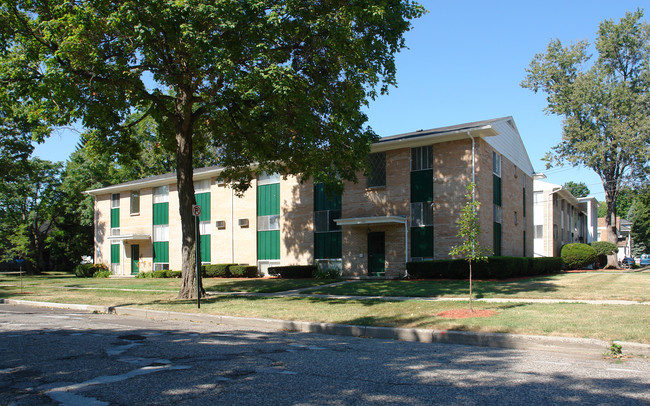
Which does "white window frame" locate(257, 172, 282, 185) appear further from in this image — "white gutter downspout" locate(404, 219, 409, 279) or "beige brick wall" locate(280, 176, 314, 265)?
"white gutter downspout" locate(404, 219, 409, 279)

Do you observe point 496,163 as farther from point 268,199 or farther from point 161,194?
point 161,194

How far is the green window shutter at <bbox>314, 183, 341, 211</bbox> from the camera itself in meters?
26.1

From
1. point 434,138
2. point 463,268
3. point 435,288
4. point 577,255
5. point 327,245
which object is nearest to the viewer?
point 435,288

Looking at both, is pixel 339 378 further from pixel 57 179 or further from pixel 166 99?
pixel 57 179

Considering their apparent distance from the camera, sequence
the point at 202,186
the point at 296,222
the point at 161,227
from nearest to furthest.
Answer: the point at 296,222 → the point at 202,186 → the point at 161,227

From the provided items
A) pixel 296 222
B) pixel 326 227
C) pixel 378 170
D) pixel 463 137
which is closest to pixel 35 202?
pixel 296 222

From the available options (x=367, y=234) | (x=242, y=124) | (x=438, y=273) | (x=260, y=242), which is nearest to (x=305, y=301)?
(x=242, y=124)

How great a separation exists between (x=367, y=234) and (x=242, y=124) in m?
10.5

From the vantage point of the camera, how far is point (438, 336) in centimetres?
980

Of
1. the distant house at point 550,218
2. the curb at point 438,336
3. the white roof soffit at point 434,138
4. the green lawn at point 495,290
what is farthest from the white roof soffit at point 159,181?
the distant house at point 550,218

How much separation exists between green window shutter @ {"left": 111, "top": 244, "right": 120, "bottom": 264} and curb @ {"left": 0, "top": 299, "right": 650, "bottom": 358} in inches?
1027

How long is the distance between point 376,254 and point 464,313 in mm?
12912

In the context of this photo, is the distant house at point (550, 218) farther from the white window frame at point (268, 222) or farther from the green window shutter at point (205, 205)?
the green window shutter at point (205, 205)

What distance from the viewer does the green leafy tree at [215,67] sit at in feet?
43.8
